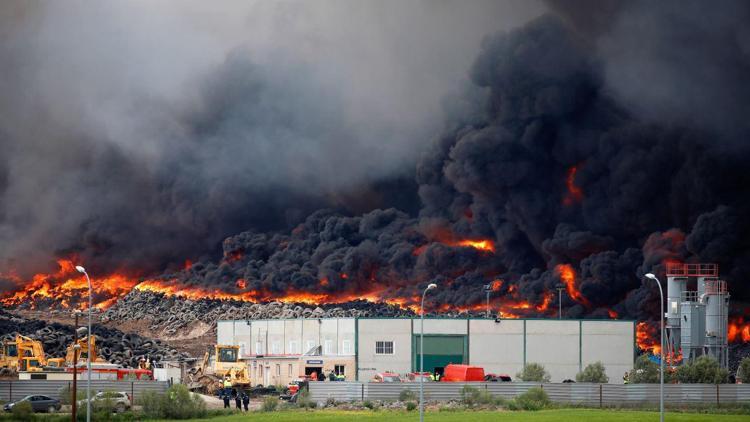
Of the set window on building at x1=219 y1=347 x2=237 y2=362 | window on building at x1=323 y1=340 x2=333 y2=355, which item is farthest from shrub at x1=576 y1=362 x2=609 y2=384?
window on building at x1=219 y1=347 x2=237 y2=362

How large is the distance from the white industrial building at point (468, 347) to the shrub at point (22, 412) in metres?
34.3

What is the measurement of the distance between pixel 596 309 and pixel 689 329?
27.2 m

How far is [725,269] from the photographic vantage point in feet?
409

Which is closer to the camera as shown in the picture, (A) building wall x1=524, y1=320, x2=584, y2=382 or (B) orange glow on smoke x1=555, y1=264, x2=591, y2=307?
(A) building wall x1=524, y1=320, x2=584, y2=382

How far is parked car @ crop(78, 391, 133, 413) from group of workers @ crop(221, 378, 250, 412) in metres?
→ 6.69

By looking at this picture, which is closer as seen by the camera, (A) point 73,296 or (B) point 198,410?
(B) point 198,410

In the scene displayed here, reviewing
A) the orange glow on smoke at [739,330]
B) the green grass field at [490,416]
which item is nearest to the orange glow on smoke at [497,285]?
the orange glow on smoke at [739,330]

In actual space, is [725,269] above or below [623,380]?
above

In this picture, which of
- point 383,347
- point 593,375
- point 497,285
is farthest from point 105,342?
point 497,285

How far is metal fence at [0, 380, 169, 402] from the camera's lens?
7588 centimetres

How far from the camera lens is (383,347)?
100250mm

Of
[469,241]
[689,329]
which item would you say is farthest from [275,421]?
[469,241]

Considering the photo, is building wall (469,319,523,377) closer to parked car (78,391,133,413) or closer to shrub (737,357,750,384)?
shrub (737,357,750,384)

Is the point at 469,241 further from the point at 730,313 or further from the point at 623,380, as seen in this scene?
the point at 623,380
